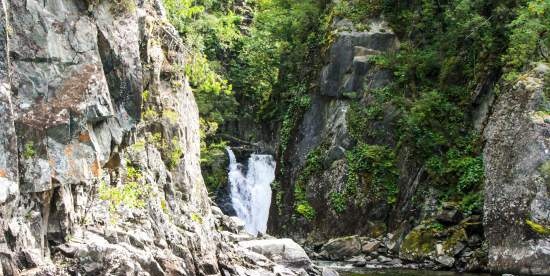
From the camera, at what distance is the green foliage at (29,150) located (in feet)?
31.3

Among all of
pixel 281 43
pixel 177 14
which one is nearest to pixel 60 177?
pixel 177 14

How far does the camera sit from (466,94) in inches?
1090

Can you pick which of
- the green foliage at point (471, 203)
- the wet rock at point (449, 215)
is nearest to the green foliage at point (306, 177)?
the wet rock at point (449, 215)

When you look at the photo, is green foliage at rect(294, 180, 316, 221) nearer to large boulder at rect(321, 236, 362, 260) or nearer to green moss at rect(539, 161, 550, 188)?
large boulder at rect(321, 236, 362, 260)

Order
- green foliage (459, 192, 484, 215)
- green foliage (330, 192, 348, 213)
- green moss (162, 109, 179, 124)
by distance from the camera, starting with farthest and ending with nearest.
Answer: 1. green foliage (330, 192, 348, 213)
2. green foliage (459, 192, 484, 215)
3. green moss (162, 109, 179, 124)

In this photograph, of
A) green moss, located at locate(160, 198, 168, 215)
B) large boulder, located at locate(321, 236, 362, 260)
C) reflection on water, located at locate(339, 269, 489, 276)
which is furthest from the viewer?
large boulder, located at locate(321, 236, 362, 260)

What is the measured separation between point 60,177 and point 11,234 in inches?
59.5

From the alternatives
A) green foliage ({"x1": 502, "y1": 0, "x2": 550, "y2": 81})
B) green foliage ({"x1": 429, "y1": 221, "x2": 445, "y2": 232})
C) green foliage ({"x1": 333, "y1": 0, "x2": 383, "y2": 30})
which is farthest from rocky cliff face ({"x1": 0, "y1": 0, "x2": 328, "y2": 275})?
green foliage ({"x1": 333, "y1": 0, "x2": 383, "y2": 30})

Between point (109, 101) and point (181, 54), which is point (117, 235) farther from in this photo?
point (181, 54)

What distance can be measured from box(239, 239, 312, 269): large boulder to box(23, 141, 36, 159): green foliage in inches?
425

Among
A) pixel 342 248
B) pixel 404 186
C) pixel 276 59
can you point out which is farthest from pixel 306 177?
pixel 276 59

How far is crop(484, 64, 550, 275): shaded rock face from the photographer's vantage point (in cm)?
1938

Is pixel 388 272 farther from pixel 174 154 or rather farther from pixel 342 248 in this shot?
pixel 174 154

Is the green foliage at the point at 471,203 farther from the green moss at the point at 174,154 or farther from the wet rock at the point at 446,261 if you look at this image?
the green moss at the point at 174,154
